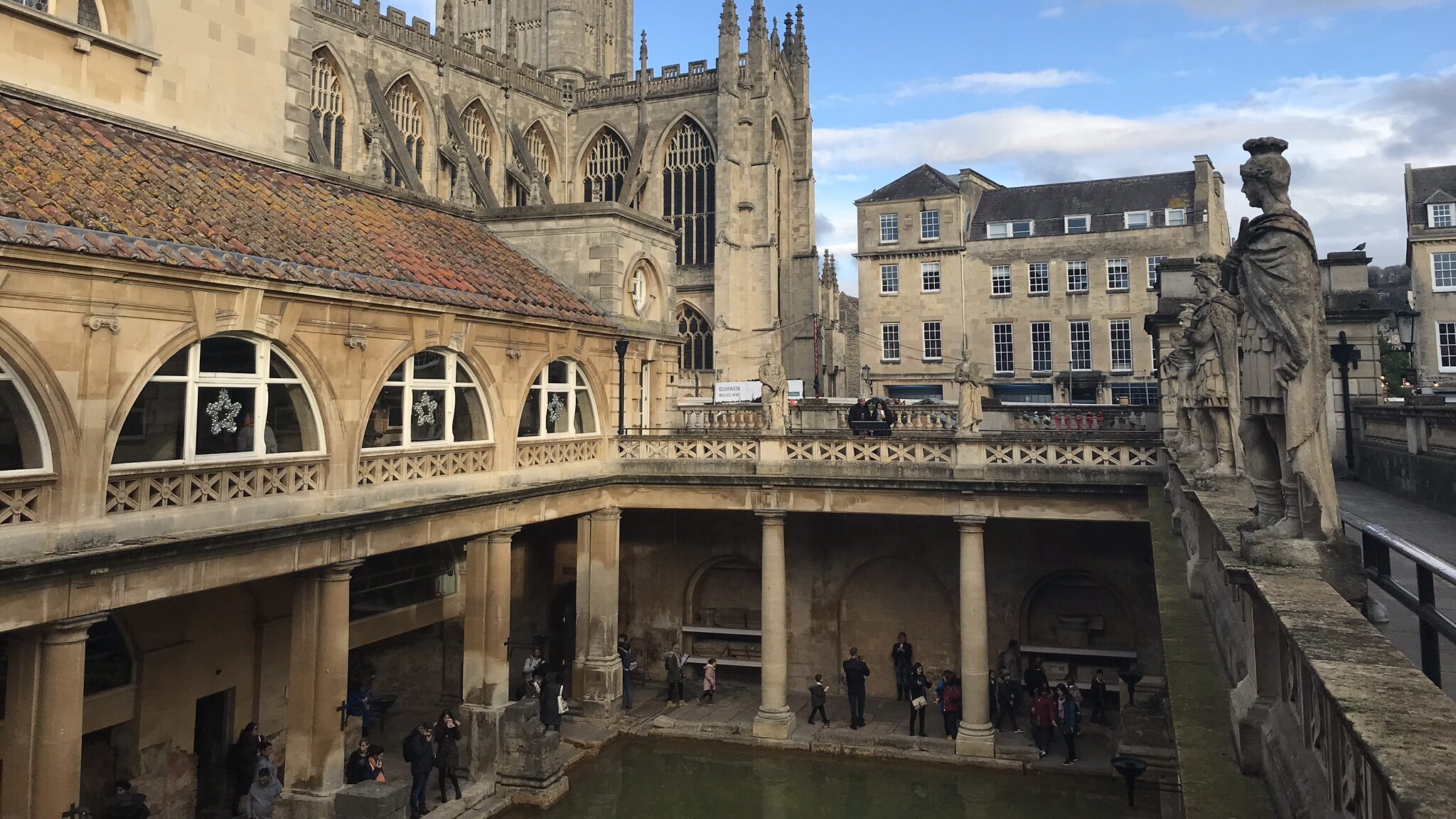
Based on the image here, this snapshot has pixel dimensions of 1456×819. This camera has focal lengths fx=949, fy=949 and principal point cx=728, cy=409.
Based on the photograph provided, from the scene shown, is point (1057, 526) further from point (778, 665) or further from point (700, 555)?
point (700, 555)

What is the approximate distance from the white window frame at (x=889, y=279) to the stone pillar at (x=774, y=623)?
2752 centimetres

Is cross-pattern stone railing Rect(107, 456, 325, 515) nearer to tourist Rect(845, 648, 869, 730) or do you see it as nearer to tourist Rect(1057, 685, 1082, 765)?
tourist Rect(845, 648, 869, 730)

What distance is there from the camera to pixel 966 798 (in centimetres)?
1830

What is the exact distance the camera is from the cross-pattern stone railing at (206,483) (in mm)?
11445

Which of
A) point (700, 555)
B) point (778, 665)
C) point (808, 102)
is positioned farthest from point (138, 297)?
point (808, 102)

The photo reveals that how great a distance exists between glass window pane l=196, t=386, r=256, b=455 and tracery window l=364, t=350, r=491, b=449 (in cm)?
197

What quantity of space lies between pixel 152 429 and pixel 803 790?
13440mm

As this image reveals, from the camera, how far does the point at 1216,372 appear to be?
10578 mm

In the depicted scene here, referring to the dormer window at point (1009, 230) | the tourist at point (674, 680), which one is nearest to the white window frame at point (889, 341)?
the dormer window at point (1009, 230)

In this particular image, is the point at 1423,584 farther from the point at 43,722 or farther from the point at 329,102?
the point at 329,102

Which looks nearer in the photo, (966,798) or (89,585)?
(89,585)

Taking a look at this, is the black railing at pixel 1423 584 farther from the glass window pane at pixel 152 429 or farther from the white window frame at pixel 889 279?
the white window frame at pixel 889 279

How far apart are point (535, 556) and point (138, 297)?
53.2ft

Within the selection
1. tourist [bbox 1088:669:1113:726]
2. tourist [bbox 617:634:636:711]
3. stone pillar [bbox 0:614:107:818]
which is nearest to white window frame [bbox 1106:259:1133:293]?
tourist [bbox 1088:669:1113:726]
